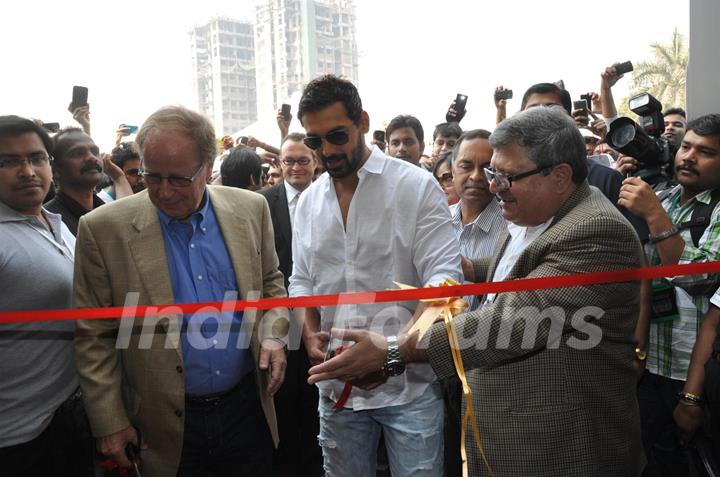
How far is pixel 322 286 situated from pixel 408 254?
0.40 metres

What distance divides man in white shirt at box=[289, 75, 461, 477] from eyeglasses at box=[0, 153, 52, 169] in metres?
1.12

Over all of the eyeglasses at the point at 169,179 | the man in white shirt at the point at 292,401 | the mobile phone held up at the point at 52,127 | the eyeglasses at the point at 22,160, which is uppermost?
the mobile phone held up at the point at 52,127

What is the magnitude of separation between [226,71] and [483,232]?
3132 inches

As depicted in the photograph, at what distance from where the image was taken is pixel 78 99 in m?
4.77

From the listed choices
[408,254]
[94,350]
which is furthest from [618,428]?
[94,350]

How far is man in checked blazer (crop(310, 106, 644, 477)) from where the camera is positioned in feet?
6.42

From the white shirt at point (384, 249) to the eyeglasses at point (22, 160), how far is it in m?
1.18

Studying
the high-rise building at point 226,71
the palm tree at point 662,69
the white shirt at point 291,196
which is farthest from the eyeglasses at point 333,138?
the high-rise building at point 226,71

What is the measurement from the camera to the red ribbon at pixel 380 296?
1954mm

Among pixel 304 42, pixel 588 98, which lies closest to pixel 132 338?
pixel 588 98

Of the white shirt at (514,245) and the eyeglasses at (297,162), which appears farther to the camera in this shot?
the eyeglasses at (297,162)

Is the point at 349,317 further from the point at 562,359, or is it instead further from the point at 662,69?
the point at 662,69

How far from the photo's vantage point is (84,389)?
7.22 feet

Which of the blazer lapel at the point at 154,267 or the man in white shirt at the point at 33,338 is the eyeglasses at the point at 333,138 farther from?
the man in white shirt at the point at 33,338
